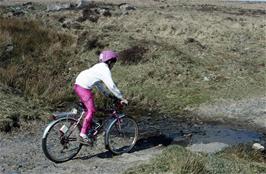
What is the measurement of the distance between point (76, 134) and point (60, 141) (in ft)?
1.42

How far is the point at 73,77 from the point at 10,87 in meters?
4.32

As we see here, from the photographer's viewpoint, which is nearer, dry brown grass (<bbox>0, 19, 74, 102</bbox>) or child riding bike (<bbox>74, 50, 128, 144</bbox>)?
child riding bike (<bbox>74, 50, 128, 144</bbox>)

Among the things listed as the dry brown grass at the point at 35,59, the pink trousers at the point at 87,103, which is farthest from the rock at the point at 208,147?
the dry brown grass at the point at 35,59

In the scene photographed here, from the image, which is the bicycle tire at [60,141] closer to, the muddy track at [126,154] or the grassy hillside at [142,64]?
the muddy track at [126,154]

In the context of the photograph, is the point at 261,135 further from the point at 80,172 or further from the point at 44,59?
the point at 44,59

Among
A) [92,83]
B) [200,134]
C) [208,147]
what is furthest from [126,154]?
[200,134]

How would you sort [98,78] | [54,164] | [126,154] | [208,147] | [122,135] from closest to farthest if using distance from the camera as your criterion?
[98,78], [54,164], [126,154], [122,135], [208,147]

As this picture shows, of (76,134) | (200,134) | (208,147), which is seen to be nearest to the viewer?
(76,134)

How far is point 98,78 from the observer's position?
9.91 meters

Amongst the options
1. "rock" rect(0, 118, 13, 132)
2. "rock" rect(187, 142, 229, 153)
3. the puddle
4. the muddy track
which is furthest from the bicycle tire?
the puddle

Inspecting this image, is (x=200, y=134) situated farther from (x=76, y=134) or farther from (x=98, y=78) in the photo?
(x=98, y=78)

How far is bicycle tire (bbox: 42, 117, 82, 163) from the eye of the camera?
978 cm

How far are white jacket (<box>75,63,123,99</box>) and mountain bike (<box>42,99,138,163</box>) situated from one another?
22.0 inches

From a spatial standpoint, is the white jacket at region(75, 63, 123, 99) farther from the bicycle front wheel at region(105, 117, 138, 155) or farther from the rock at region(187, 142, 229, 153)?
the rock at region(187, 142, 229, 153)
